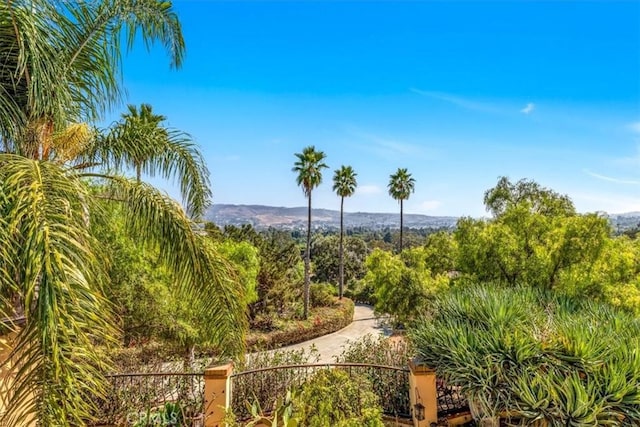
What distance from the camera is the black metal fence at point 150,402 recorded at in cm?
494

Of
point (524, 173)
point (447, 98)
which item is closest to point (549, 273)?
point (447, 98)

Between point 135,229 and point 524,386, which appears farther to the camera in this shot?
point 135,229

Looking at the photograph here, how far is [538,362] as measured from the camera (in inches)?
175

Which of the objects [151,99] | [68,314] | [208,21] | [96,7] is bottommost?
[68,314]

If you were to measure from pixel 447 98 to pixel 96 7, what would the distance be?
1201cm

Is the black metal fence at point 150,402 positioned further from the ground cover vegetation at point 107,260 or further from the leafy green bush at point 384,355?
the leafy green bush at point 384,355

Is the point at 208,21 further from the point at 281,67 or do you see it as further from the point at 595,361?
the point at 595,361

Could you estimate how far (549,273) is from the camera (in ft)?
30.0

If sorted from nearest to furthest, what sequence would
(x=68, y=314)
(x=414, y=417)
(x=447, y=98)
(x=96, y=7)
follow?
(x=68, y=314) < (x=96, y=7) < (x=414, y=417) < (x=447, y=98)

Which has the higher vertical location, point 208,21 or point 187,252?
point 208,21

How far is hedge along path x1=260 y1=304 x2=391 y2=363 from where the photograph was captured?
58.4 ft

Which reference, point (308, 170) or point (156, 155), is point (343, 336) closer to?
point (308, 170)

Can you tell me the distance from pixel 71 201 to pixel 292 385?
400 cm

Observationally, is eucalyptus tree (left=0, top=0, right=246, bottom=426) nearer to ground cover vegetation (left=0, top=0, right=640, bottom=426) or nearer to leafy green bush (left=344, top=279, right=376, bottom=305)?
ground cover vegetation (left=0, top=0, right=640, bottom=426)
